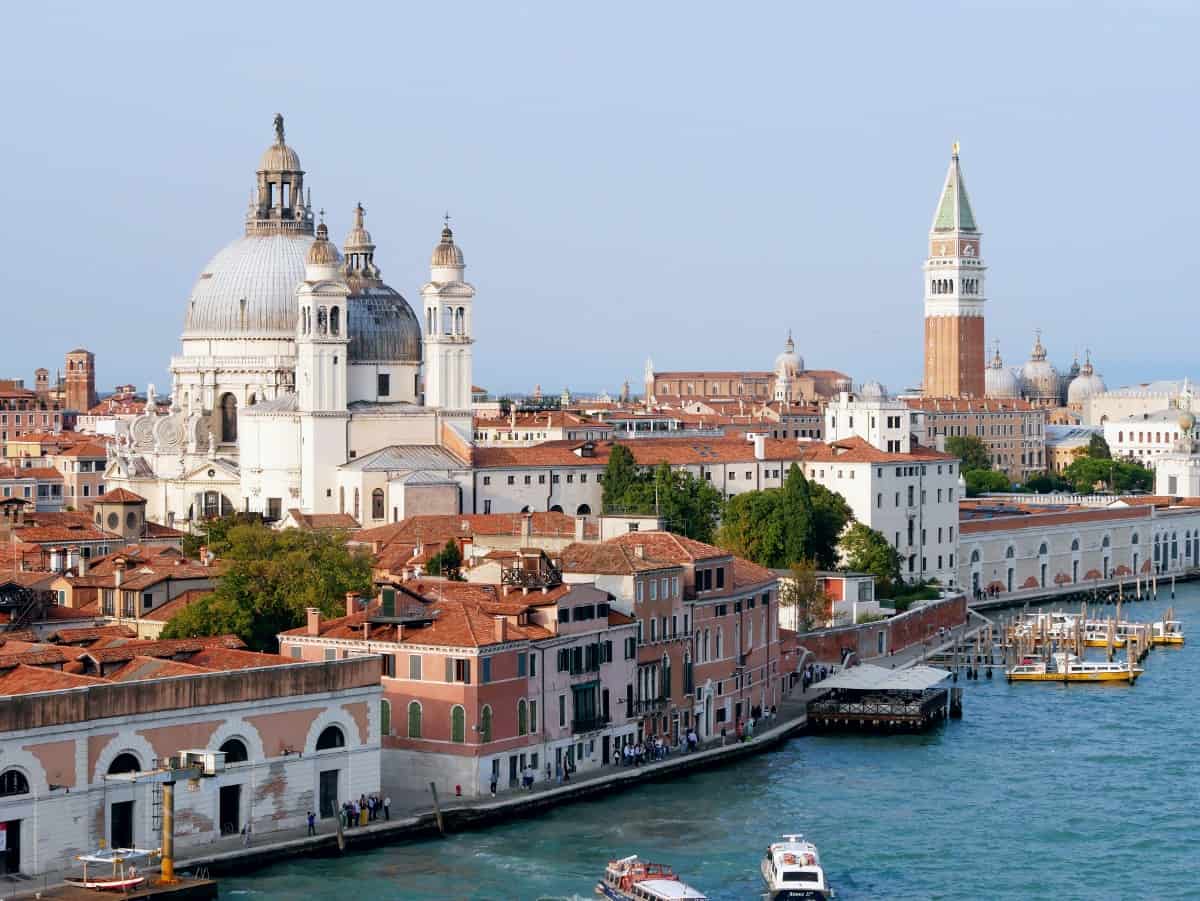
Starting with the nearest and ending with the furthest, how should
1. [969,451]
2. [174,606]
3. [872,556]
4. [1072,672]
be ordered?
1. [174,606]
2. [1072,672]
3. [872,556]
4. [969,451]

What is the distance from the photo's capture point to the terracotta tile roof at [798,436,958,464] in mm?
41875

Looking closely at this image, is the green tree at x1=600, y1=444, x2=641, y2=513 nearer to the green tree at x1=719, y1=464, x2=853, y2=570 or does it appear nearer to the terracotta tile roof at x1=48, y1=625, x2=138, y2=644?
the green tree at x1=719, y1=464, x2=853, y2=570

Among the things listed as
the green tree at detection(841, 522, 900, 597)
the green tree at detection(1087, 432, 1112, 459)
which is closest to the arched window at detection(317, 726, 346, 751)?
the green tree at detection(841, 522, 900, 597)

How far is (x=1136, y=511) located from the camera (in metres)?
49.8

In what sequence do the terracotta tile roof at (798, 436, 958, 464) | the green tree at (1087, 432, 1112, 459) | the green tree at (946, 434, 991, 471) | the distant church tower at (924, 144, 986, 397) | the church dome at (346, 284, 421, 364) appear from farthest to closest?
the distant church tower at (924, 144, 986, 397) → the green tree at (1087, 432, 1112, 459) → the green tree at (946, 434, 991, 471) → the terracotta tile roof at (798, 436, 958, 464) → the church dome at (346, 284, 421, 364)

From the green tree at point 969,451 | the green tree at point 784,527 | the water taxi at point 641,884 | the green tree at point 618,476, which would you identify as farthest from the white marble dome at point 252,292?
the green tree at point 969,451

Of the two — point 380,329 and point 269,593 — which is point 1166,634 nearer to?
point 380,329

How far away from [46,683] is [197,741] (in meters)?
1.25

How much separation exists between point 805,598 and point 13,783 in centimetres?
1646

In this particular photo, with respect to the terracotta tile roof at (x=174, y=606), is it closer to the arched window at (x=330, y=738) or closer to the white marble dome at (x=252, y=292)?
the arched window at (x=330, y=738)

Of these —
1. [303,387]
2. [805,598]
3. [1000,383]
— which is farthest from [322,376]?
[1000,383]

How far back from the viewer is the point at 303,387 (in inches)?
1580

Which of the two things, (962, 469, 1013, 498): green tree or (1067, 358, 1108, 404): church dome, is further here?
(1067, 358, 1108, 404): church dome

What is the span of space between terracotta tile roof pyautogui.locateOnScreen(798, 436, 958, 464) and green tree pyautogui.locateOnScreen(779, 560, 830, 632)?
7529 millimetres
